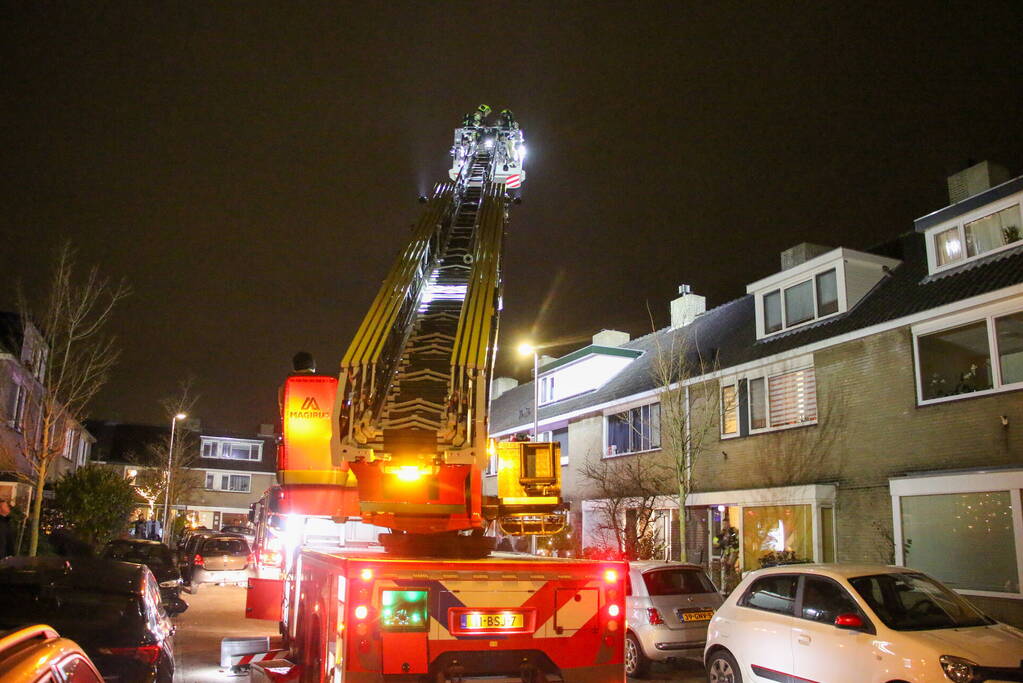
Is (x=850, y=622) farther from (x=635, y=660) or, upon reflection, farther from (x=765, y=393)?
(x=765, y=393)

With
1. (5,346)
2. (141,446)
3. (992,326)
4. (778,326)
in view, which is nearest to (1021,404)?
(992,326)

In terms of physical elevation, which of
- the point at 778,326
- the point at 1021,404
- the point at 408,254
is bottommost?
the point at 1021,404

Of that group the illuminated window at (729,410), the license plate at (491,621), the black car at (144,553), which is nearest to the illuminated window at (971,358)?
the illuminated window at (729,410)

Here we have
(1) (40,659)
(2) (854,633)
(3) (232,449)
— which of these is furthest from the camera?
(3) (232,449)

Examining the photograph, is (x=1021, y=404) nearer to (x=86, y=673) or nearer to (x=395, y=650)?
(x=395, y=650)

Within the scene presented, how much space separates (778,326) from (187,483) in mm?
37433

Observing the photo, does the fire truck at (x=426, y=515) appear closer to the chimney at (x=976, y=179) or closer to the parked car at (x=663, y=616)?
the parked car at (x=663, y=616)

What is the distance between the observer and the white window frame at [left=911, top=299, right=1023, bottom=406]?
13422mm

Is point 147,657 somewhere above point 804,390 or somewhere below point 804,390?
below

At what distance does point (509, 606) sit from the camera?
19.9 ft

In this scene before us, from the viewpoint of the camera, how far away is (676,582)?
11195mm

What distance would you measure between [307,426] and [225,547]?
17.2 metres

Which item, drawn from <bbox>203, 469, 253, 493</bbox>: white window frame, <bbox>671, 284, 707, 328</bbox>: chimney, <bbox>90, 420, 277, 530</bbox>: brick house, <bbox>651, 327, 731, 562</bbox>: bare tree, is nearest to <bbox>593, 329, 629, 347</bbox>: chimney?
<bbox>671, 284, 707, 328</bbox>: chimney

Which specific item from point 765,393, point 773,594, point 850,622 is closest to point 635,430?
point 765,393
